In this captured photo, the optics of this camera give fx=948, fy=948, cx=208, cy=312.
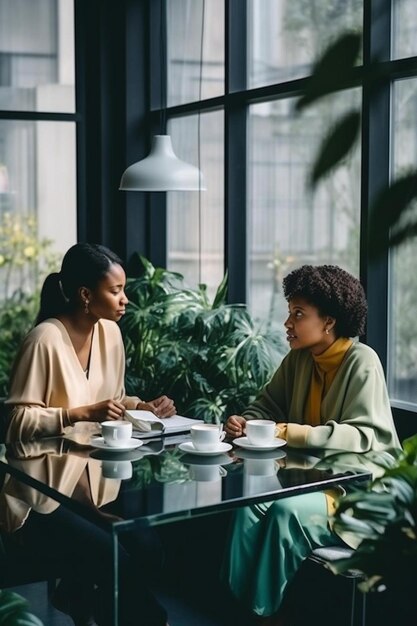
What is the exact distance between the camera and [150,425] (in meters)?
2.86

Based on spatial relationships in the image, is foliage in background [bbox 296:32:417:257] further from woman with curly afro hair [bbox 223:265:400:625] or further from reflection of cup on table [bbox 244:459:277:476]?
woman with curly afro hair [bbox 223:265:400:625]

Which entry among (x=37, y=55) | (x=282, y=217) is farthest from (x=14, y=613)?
(x=37, y=55)

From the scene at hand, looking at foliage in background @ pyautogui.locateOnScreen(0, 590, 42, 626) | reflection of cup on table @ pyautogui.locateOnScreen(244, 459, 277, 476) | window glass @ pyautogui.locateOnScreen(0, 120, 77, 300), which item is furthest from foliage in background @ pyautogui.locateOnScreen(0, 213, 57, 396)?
foliage in background @ pyautogui.locateOnScreen(0, 590, 42, 626)

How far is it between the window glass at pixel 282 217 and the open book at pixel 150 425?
101 centimetres

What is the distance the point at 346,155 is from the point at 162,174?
128 inches

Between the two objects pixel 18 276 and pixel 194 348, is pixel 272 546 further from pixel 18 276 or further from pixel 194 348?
pixel 18 276

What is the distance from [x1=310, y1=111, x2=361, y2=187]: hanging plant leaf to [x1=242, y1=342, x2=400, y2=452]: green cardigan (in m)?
2.40

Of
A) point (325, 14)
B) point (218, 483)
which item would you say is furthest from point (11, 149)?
point (218, 483)

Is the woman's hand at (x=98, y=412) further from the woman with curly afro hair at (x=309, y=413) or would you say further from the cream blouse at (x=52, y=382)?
the woman with curly afro hair at (x=309, y=413)

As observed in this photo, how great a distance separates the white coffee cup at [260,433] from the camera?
8.73 ft

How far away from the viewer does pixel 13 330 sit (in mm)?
4918

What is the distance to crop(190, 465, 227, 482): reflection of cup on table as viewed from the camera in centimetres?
240

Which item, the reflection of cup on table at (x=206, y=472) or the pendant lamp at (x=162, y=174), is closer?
the reflection of cup on table at (x=206, y=472)

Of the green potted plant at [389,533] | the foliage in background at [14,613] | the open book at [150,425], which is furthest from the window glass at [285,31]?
the foliage in background at [14,613]
